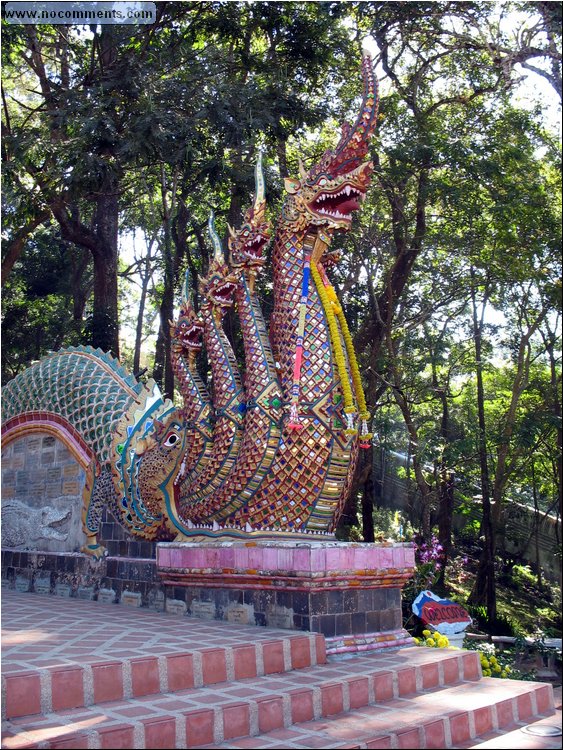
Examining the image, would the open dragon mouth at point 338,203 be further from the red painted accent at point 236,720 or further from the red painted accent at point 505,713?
the red painted accent at point 236,720

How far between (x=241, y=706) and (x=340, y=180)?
3752 mm

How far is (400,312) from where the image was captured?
1209 centimetres

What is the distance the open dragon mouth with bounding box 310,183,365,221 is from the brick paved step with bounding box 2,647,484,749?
10.7ft

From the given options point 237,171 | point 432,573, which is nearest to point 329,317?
point 237,171

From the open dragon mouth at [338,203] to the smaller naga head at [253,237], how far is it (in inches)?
18.6

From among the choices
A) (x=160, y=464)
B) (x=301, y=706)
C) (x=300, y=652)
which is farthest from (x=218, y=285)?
(x=301, y=706)

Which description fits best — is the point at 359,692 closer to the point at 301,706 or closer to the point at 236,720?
the point at 301,706

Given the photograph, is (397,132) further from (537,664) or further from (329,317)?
(537,664)

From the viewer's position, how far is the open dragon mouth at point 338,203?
5.64m

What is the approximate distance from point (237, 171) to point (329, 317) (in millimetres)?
3817

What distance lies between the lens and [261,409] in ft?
18.2

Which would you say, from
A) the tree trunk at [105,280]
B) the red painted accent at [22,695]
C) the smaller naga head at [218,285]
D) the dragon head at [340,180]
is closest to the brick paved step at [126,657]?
the red painted accent at [22,695]

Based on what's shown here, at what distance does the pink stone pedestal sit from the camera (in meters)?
4.70

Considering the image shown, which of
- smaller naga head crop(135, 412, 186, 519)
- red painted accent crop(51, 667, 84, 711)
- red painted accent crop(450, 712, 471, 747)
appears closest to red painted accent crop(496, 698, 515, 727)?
red painted accent crop(450, 712, 471, 747)
